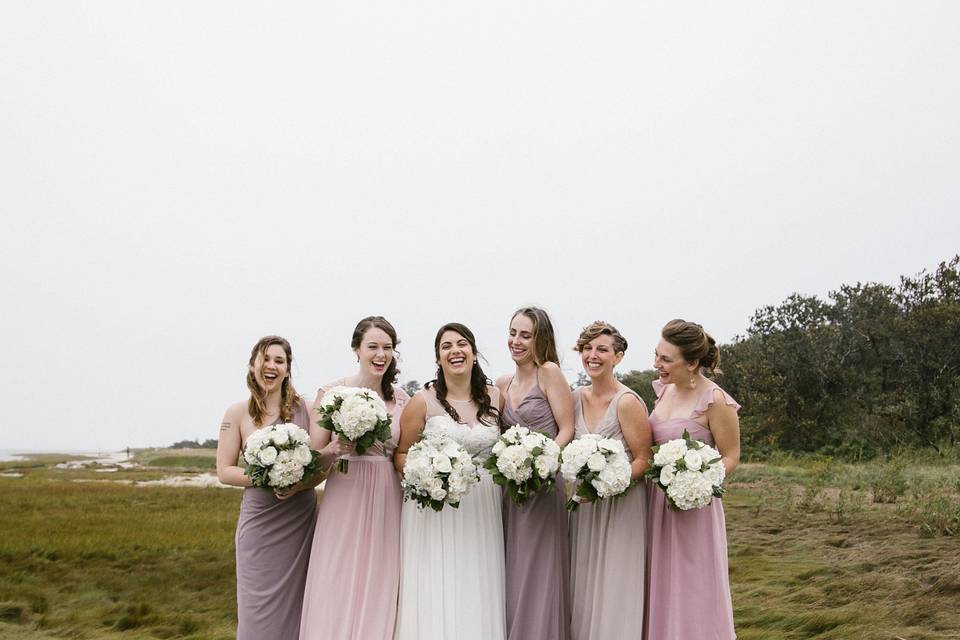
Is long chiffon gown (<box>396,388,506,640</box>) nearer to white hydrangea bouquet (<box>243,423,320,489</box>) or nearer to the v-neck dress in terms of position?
the v-neck dress

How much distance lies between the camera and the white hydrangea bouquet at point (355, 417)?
5.75 m

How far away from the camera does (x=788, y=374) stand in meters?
34.0

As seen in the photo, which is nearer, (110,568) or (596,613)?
(596,613)

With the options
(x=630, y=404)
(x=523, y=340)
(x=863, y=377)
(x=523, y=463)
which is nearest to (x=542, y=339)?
(x=523, y=340)

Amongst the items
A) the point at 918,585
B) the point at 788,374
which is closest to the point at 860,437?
the point at 788,374

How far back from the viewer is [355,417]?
573cm

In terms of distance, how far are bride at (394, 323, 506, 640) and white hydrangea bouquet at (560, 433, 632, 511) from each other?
33.7 inches

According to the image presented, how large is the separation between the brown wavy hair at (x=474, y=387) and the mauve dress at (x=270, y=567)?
1523mm

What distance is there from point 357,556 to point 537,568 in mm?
1429

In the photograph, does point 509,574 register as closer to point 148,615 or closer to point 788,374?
point 148,615

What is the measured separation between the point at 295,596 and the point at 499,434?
2169mm

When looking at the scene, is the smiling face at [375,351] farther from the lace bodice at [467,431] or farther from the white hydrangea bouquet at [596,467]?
the white hydrangea bouquet at [596,467]

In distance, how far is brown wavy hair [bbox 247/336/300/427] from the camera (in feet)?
21.3

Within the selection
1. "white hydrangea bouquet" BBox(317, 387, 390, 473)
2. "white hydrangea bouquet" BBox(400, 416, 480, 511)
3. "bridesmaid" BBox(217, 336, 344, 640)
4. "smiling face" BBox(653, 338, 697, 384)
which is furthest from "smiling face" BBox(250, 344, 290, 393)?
"smiling face" BBox(653, 338, 697, 384)
